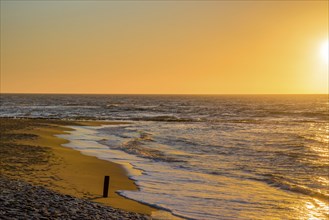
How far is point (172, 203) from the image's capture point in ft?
45.1

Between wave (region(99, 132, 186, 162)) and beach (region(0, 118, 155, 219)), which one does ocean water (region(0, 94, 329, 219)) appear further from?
beach (region(0, 118, 155, 219))

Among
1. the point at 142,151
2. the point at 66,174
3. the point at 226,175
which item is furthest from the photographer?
the point at 142,151

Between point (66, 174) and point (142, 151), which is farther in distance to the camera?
point (142, 151)

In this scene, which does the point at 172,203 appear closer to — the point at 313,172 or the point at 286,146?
the point at 313,172

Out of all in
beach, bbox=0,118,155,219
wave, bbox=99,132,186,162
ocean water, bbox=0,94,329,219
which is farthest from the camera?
wave, bbox=99,132,186,162

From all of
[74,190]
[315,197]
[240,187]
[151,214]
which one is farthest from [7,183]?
[315,197]

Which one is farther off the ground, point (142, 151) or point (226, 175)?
point (226, 175)

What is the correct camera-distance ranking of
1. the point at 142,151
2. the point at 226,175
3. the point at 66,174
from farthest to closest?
1. the point at 142,151
2. the point at 226,175
3. the point at 66,174

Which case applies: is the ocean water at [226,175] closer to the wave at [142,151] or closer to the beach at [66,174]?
the wave at [142,151]

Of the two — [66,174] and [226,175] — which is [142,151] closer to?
[226,175]

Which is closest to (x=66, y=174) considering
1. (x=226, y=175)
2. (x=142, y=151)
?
(x=226, y=175)

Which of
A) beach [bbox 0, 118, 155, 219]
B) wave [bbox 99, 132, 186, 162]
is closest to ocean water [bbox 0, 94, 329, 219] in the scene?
wave [bbox 99, 132, 186, 162]

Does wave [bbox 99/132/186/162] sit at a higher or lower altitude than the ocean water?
lower

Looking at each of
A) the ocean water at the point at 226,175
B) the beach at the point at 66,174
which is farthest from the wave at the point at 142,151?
the beach at the point at 66,174
